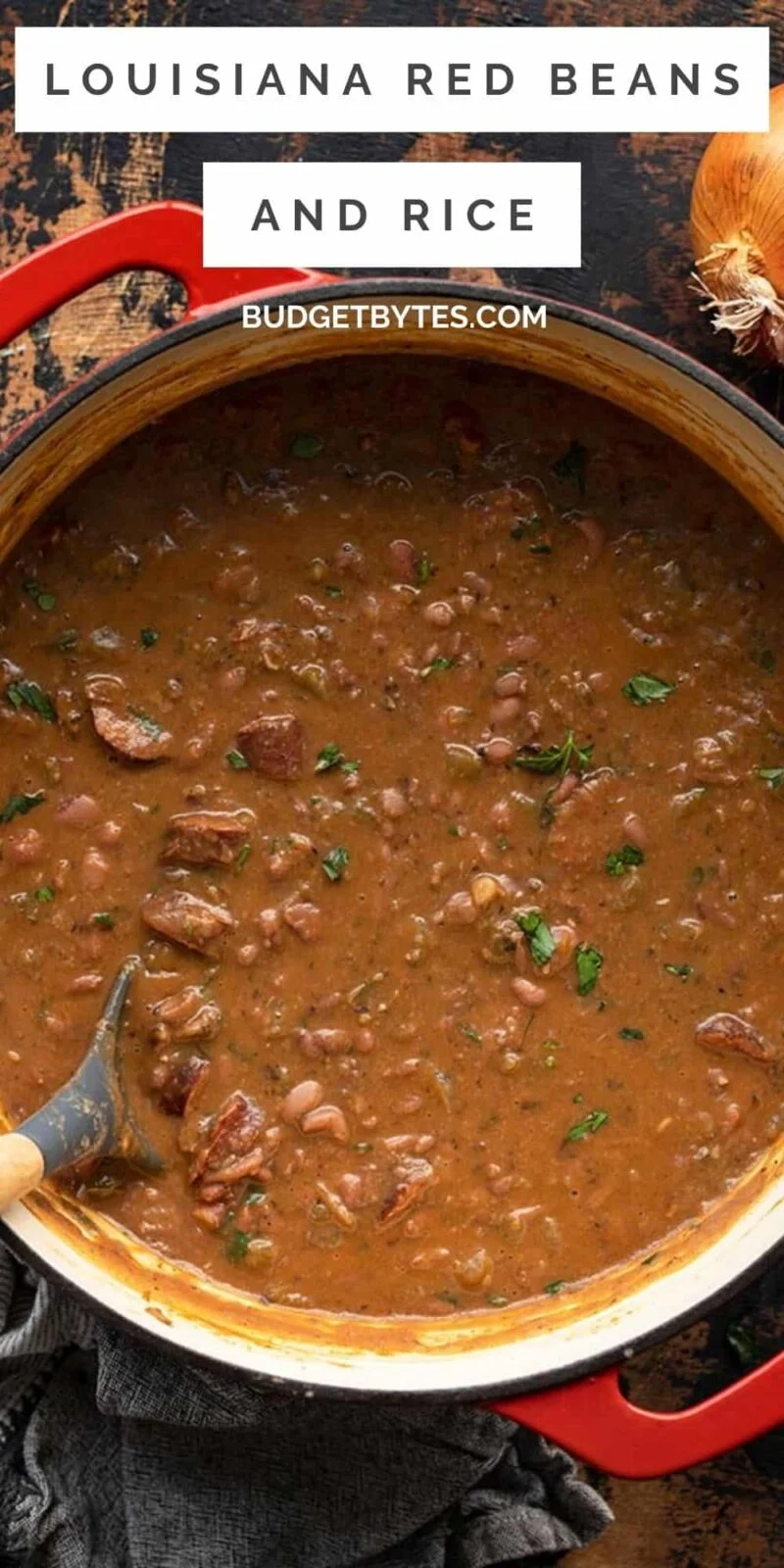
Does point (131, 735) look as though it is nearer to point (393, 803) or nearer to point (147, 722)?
point (147, 722)

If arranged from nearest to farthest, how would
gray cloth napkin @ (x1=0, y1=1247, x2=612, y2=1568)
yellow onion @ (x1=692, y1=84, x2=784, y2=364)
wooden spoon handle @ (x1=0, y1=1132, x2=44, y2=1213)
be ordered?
1. wooden spoon handle @ (x1=0, y1=1132, x2=44, y2=1213)
2. yellow onion @ (x1=692, y1=84, x2=784, y2=364)
3. gray cloth napkin @ (x1=0, y1=1247, x2=612, y2=1568)

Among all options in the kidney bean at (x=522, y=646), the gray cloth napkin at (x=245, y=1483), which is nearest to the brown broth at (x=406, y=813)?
the kidney bean at (x=522, y=646)

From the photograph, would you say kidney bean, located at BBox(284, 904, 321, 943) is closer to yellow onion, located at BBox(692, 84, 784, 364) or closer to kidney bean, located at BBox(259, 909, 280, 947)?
kidney bean, located at BBox(259, 909, 280, 947)

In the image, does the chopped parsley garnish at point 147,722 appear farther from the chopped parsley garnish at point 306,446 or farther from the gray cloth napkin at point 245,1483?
the gray cloth napkin at point 245,1483

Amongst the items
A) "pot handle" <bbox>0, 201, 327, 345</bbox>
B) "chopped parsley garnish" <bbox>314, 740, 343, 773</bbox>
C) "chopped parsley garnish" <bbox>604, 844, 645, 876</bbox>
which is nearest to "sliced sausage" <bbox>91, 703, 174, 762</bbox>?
"chopped parsley garnish" <bbox>314, 740, 343, 773</bbox>

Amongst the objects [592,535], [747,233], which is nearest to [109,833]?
[592,535]

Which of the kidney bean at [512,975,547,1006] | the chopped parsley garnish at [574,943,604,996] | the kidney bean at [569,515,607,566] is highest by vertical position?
the kidney bean at [569,515,607,566]
